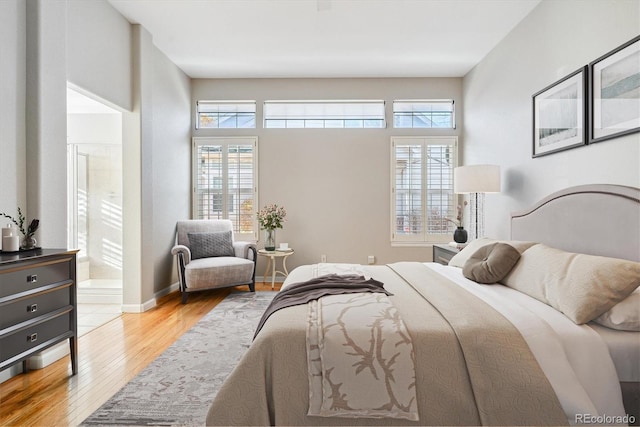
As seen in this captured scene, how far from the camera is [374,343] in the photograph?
1.57 metres

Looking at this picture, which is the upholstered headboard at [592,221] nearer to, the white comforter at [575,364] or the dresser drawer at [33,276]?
the white comforter at [575,364]

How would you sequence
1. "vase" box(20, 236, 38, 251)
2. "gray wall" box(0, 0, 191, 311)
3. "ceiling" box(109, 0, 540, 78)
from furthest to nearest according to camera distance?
1. "ceiling" box(109, 0, 540, 78)
2. "gray wall" box(0, 0, 191, 311)
3. "vase" box(20, 236, 38, 251)

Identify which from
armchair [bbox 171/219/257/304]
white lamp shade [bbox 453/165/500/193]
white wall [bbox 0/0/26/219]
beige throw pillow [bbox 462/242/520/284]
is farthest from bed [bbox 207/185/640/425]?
armchair [bbox 171/219/257/304]

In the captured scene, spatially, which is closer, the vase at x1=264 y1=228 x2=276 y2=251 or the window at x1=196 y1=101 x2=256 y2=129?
the vase at x1=264 y1=228 x2=276 y2=251

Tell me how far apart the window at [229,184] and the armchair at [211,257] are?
0.32 metres

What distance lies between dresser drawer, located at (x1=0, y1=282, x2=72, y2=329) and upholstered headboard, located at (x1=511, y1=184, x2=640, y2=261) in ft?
11.1

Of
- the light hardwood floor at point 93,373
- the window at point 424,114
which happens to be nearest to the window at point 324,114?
the window at point 424,114

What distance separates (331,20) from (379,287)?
2823mm

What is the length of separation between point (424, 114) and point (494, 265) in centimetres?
350

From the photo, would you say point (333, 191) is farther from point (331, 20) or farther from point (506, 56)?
point (506, 56)

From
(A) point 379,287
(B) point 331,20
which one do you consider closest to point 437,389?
(A) point 379,287

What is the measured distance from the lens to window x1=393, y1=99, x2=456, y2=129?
5.41 m

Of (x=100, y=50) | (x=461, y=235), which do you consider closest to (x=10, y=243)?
(x=100, y=50)

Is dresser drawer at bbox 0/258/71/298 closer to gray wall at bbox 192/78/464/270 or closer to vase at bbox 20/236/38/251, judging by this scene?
→ vase at bbox 20/236/38/251
